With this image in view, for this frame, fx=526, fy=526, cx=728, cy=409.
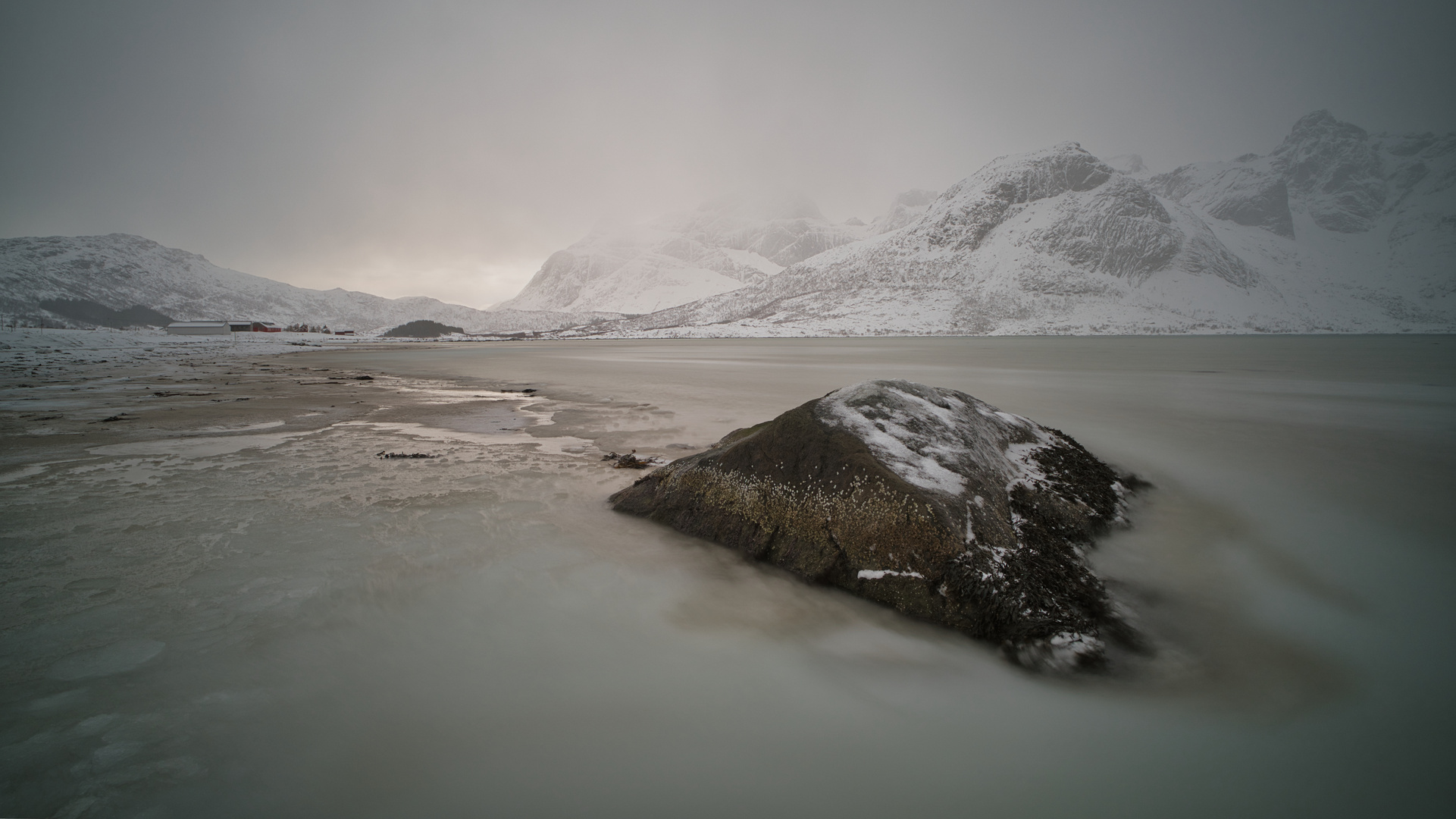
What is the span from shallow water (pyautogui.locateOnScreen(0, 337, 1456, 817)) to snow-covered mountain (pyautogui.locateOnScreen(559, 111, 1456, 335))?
95005mm

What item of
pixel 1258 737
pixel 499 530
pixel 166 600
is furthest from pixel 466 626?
pixel 1258 737

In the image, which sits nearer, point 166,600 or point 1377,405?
point 166,600

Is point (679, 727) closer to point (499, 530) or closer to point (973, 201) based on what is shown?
point (499, 530)

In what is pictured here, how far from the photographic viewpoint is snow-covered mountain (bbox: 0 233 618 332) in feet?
477

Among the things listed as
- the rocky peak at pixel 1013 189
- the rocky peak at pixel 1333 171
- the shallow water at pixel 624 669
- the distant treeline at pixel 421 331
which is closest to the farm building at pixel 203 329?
the distant treeline at pixel 421 331

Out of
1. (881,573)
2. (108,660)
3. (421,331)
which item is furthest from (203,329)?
(881,573)

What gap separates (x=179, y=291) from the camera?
16988 centimetres

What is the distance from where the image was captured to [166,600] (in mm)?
3414

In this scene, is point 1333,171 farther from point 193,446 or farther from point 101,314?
point 101,314

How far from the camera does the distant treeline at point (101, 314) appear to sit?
124875 millimetres

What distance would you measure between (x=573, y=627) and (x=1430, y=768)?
4145 millimetres

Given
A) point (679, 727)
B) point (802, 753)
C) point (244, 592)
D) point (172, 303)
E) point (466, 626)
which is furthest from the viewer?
point (172, 303)

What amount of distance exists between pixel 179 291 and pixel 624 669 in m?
246

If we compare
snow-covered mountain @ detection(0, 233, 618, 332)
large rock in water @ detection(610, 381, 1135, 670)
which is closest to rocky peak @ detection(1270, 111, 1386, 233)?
snow-covered mountain @ detection(0, 233, 618, 332)
